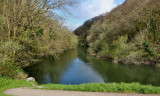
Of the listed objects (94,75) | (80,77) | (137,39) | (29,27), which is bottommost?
(94,75)

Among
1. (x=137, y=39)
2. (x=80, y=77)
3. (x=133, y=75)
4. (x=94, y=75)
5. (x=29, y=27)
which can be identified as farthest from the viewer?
(x=137, y=39)

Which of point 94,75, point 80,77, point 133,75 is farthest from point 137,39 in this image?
point 80,77

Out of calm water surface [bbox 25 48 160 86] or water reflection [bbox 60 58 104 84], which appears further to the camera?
calm water surface [bbox 25 48 160 86]

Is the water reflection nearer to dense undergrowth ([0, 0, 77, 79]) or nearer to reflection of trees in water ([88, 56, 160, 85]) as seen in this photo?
reflection of trees in water ([88, 56, 160, 85])

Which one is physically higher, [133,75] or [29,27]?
[29,27]

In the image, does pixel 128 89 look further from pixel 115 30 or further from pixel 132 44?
pixel 115 30

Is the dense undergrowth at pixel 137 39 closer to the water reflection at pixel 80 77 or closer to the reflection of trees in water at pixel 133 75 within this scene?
the reflection of trees in water at pixel 133 75

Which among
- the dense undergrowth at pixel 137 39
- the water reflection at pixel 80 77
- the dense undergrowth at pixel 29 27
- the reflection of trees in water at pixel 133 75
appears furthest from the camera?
the dense undergrowth at pixel 137 39

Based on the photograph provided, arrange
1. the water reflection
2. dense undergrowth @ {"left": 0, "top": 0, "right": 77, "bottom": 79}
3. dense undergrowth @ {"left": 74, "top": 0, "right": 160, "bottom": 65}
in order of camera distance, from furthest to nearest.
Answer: dense undergrowth @ {"left": 74, "top": 0, "right": 160, "bottom": 65} < the water reflection < dense undergrowth @ {"left": 0, "top": 0, "right": 77, "bottom": 79}

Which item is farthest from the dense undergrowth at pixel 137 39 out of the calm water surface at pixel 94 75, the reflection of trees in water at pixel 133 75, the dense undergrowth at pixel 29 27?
the dense undergrowth at pixel 29 27

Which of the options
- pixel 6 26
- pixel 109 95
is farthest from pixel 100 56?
pixel 109 95

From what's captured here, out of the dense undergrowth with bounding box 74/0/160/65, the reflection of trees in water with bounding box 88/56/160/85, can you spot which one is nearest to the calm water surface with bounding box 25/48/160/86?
the reflection of trees in water with bounding box 88/56/160/85

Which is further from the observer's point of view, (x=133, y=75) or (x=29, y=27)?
Result: (x=133, y=75)

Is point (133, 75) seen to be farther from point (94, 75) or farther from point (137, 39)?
point (137, 39)
